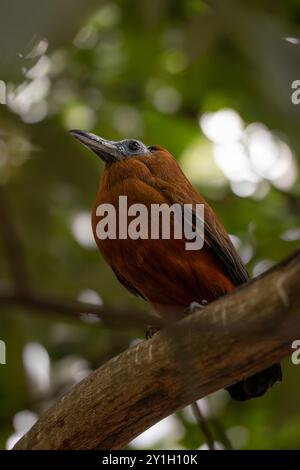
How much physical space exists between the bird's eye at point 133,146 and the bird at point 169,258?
1.17 feet

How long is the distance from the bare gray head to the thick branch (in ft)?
5.20

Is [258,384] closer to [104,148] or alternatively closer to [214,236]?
[214,236]

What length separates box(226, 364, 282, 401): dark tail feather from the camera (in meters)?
3.65

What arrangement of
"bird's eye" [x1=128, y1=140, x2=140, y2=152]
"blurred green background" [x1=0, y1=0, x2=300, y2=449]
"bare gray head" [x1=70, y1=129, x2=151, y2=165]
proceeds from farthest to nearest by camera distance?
"bird's eye" [x1=128, y1=140, x2=140, y2=152], "bare gray head" [x1=70, y1=129, x2=151, y2=165], "blurred green background" [x1=0, y1=0, x2=300, y2=449]

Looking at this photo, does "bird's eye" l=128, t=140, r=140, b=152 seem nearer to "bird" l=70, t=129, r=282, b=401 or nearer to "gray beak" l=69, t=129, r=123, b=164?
"gray beak" l=69, t=129, r=123, b=164

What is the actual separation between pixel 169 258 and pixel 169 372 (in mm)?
1177

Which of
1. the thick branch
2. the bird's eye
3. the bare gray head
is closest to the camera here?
the thick branch

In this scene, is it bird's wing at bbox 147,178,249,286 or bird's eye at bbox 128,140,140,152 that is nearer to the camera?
bird's wing at bbox 147,178,249,286

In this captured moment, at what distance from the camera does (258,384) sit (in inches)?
146

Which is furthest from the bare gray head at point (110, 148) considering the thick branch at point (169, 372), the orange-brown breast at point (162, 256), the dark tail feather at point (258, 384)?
the thick branch at point (169, 372)

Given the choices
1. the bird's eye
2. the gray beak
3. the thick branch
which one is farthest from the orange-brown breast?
the thick branch

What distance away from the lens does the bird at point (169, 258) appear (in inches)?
147

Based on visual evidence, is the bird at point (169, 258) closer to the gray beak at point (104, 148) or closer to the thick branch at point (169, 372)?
the gray beak at point (104, 148)

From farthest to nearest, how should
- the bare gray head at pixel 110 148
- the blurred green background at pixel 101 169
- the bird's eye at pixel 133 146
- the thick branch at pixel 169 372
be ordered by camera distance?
1. the bird's eye at pixel 133 146
2. the bare gray head at pixel 110 148
3. the blurred green background at pixel 101 169
4. the thick branch at pixel 169 372
